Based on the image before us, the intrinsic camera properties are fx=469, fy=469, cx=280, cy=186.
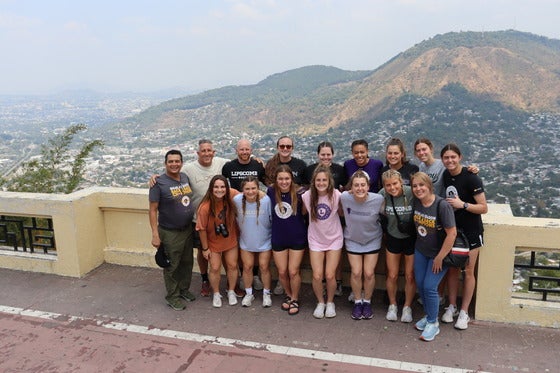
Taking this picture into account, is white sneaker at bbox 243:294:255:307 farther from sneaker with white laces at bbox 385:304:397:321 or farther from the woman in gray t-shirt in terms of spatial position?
sneaker with white laces at bbox 385:304:397:321

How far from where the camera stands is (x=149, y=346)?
3811mm

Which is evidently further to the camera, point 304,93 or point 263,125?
point 304,93

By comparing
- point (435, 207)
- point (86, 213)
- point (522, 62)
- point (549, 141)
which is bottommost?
point (549, 141)

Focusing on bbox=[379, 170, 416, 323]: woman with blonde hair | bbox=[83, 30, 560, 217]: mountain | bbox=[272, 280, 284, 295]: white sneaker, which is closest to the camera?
bbox=[379, 170, 416, 323]: woman with blonde hair

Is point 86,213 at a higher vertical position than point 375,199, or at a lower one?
lower

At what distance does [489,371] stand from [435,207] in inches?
48.9

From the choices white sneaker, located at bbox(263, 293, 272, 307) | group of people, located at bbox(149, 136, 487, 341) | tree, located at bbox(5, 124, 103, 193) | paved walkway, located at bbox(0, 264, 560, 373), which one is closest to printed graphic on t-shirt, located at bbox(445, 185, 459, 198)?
group of people, located at bbox(149, 136, 487, 341)

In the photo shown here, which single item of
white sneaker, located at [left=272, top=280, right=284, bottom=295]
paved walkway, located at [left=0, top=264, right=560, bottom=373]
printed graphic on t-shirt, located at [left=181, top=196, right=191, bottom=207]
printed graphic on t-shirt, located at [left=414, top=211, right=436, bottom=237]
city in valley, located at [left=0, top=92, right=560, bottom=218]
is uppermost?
printed graphic on t-shirt, located at [left=181, top=196, right=191, bottom=207]

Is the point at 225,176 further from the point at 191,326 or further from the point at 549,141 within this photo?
the point at 549,141

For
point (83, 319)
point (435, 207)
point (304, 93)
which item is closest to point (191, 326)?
point (83, 319)

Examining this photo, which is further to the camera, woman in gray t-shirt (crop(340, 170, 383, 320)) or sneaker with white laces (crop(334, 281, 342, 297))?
sneaker with white laces (crop(334, 281, 342, 297))

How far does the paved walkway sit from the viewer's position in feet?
11.5

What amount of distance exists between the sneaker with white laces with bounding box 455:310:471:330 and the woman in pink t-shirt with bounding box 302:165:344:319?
1053 mm

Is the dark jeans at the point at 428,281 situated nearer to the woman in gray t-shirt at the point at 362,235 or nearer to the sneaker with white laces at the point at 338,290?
the woman in gray t-shirt at the point at 362,235
